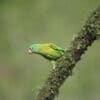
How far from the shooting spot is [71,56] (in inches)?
50.4

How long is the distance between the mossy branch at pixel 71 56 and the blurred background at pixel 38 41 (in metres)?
2.59

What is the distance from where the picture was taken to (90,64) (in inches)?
157

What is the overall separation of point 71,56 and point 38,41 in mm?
2783

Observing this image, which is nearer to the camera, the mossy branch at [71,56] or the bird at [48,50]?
the mossy branch at [71,56]

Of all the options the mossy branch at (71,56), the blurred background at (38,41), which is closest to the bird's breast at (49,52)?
the mossy branch at (71,56)

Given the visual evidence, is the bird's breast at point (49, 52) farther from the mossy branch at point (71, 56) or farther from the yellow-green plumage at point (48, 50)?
the mossy branch at point (71, 56)

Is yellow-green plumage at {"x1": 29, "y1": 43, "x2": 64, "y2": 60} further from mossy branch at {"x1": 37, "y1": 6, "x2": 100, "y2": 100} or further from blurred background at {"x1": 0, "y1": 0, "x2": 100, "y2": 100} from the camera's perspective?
blurred background at {"x1": 0, "y1": 0, "x2": 100, "y2": 100}

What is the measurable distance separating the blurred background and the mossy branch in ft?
8.51

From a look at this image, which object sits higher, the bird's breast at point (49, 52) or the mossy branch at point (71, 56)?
the bird's breast at point (49, 52)

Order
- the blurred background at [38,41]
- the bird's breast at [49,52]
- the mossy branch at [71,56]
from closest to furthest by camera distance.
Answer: the mossy branch at [71,56], the bird's breast at [49,52], the blurred background at [38,41]

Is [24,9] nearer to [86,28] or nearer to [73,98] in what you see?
[73,98]

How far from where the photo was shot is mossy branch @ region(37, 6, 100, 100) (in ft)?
4.17

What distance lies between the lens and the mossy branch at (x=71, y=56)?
1271 mm

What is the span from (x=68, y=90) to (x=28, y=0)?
0.97m
